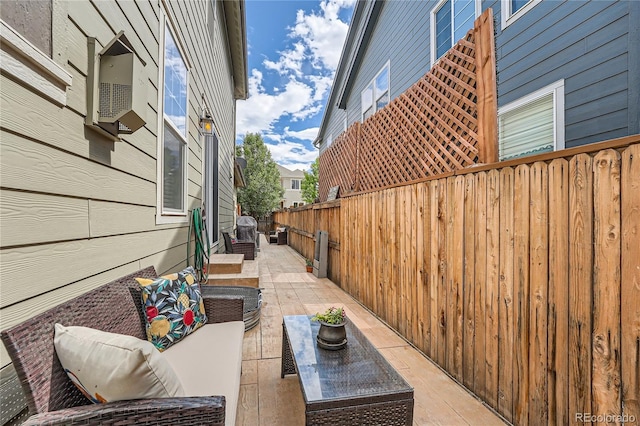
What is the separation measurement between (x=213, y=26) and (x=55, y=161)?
541cm

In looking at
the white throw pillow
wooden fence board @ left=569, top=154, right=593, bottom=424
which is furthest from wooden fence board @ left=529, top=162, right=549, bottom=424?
the white throw pillow

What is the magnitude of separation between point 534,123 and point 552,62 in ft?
2.28

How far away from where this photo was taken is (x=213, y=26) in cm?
559

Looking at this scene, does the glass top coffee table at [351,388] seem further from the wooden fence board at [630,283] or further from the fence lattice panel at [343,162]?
the fence lattice panel at [343,162]

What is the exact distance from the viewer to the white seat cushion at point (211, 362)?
4.73ft

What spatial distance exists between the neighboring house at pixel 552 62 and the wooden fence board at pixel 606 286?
7.52ft

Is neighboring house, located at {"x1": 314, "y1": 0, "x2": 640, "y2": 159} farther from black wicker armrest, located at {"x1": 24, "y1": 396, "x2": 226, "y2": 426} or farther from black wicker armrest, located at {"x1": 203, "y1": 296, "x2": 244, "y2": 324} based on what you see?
black wicker armrest, located at {"x1": 24, "y1": 396, "x2": 226, "y2": 426}

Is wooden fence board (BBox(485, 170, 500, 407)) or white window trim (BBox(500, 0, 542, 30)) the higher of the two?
white window trim (BBox(500, 0, 542, 30))

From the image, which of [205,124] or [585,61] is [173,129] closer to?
[205,124]

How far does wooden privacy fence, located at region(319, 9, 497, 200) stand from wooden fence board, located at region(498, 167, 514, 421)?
0.48 metres

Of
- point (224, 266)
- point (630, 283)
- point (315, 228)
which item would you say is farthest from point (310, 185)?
point (630, 283)

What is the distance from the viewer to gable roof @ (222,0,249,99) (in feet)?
22.1

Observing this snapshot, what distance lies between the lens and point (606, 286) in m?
1.43

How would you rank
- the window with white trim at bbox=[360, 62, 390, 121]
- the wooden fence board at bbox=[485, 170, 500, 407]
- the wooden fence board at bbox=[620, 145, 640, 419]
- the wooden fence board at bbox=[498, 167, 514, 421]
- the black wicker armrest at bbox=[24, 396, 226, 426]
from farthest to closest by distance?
the window with white trim at bbox=[360, 62, 390, 121]
the wooden fence board at bbox=[485, 170, 500, 407]
the wooden fence board at bbox=[498, 167, 514, 421]
the wooden fence board at bbox=[620, 145, 640, 419]
the black wicker armrest at bbox=[24, 396, 226, 426]
